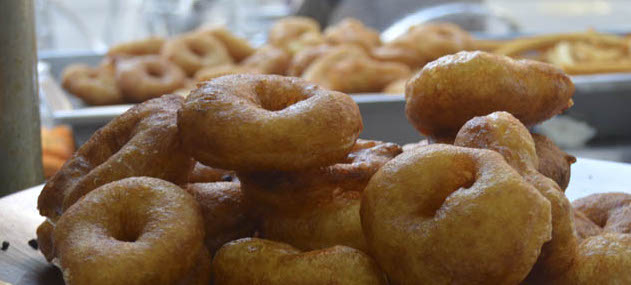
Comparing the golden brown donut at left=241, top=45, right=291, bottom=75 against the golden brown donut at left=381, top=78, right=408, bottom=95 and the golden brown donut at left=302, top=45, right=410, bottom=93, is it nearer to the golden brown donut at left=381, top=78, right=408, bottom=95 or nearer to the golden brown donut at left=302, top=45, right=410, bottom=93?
the golden brown donut at left=302, top=45, right=410, bottom=93

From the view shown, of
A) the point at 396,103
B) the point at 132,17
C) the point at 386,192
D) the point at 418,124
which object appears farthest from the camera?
the point at 132,17

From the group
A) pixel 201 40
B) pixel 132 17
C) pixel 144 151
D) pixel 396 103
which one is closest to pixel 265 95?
pixel 144 151

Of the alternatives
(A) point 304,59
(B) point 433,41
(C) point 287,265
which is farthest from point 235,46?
(C) point 287,265

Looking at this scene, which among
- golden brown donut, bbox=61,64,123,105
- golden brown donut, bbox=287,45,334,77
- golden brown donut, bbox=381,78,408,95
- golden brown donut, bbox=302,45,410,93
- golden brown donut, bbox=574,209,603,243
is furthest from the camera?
golden brown donut, bbox=287,45,334,77

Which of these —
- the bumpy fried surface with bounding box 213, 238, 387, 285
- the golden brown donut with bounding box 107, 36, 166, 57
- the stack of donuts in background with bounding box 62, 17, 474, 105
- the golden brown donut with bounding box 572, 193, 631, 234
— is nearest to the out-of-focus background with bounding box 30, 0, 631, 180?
the stack of donuts in background with bounding box 62, 17, 474, 105

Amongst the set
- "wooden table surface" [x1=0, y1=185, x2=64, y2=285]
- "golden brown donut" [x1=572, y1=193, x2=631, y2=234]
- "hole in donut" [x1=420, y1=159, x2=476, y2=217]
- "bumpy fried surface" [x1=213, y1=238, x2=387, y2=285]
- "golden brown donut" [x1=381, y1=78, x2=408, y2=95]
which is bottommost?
"golden brown donut" [x1=381, y1=78, x2=408, y2=95]

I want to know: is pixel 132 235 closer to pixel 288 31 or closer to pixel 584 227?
pixel 584 227

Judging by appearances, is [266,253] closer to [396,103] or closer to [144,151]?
[144,151]
